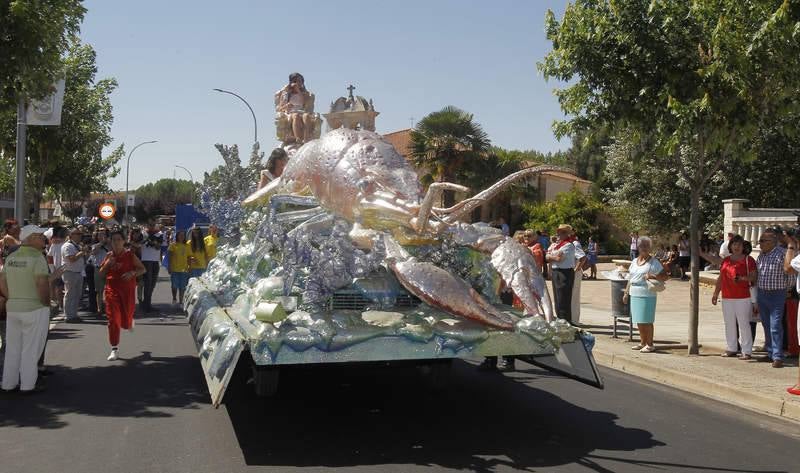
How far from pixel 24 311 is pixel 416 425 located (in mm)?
4059

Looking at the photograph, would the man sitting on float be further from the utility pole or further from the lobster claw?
the utility pole

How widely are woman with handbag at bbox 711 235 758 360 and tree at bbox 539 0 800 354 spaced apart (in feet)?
1.37

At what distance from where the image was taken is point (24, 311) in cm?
743

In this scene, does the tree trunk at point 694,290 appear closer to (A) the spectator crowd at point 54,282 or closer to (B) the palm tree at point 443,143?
(A) the spectator crowd at point 54,282

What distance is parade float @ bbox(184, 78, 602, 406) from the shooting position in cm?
524

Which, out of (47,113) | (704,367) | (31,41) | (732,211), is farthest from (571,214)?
(31,41)

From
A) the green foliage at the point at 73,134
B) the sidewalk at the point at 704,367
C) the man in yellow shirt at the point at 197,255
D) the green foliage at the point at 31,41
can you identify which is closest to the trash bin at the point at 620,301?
the sidewalk at the point at 704,367

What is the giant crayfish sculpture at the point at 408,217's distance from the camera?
18.1ft

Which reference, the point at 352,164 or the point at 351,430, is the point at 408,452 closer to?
the point at 351,430

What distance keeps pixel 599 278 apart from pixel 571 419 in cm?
2022

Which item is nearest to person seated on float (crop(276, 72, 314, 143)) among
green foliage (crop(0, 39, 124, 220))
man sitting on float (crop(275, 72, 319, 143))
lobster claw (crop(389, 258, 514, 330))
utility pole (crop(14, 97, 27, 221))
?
man sitting on float (crop(275, 72, 319, 143))

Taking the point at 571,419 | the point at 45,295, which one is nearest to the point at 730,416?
the point at 571,419

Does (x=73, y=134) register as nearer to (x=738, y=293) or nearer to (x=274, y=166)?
(x=274, y=166)

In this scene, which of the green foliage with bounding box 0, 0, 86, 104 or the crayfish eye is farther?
the green foliage with bounding box 0, 0, 86, 104
